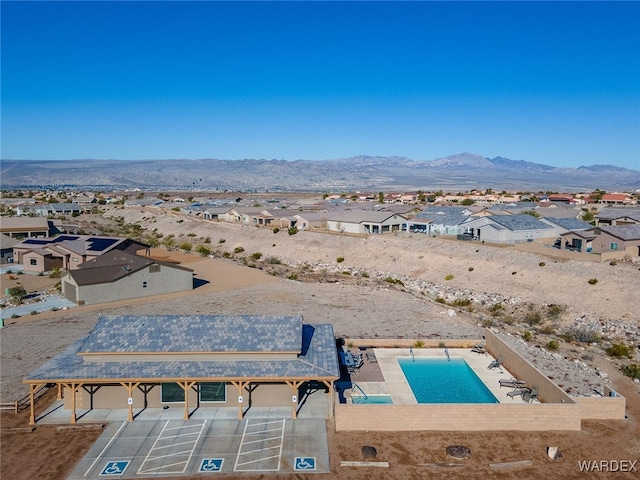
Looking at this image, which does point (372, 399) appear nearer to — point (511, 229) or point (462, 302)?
point (462, 302)

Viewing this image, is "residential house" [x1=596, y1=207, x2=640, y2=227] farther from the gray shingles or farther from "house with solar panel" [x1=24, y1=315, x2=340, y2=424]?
"house with solar panel" [x1=24, y1=315, x2=340, y2=424]

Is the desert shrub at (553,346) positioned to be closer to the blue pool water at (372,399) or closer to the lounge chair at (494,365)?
the lounge chair at (494,365)

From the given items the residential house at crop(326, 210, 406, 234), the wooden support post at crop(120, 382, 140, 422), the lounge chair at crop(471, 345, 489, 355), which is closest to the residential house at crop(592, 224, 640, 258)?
the lounge chair at crop(471, 345, 489, 355)

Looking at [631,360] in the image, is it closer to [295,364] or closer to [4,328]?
[295,364]

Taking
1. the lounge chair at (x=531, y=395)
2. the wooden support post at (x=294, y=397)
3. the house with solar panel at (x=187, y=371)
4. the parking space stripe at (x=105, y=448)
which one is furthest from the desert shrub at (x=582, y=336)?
the parking space stripe at (x=105, y=448)

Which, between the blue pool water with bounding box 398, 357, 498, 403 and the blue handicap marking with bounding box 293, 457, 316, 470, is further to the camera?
the blue pool water with bounding box 398, 357, 498, 403

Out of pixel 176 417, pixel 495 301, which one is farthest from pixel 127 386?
pixel 495 301
